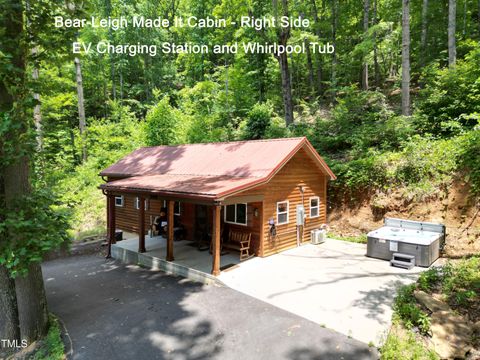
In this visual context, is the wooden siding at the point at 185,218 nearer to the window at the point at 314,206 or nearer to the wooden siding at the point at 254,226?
the wooden siding at the point at 254,226

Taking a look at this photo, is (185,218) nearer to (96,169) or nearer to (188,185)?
(188,185)

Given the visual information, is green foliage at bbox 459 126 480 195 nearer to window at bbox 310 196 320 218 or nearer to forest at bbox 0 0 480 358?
forest at bbox 0 0 480 358

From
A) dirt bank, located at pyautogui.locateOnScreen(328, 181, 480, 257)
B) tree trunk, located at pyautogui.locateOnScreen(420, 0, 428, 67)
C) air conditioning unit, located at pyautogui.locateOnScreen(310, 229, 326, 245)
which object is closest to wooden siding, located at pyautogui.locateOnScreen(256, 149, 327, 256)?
air conditioning unit, located at pyautogui.locateOnScreen(310, 229, 326, 245)

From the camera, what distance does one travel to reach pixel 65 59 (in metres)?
6.41

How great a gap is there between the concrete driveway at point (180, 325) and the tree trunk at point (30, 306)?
657 millimetres

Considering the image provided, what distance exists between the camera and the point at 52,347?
230 inches

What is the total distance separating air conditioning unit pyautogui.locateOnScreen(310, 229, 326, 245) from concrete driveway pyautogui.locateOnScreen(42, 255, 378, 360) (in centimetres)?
573

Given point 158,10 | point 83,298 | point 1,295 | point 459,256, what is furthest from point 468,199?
point 158,10

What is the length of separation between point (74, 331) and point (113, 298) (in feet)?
5.45

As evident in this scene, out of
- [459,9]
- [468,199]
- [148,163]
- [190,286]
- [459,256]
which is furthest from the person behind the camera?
[459,9]

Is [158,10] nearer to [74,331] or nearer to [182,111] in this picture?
[182,111]

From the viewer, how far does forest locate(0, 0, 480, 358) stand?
19.4ft

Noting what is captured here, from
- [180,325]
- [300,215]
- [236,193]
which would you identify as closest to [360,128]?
[300,215]

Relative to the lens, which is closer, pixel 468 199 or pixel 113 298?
pixel 113 298
